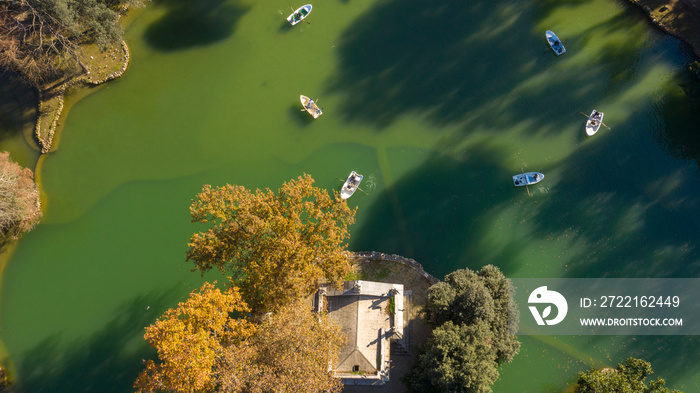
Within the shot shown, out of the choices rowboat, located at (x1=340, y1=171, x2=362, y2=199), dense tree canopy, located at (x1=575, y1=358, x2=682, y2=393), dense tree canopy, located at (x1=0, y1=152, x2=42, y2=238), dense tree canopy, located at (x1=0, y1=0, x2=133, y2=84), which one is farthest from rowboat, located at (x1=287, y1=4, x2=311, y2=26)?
dense tree canopy, located at (x1=575, y1=358, x2=682, y2=393)

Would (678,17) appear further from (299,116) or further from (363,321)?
(363,321)

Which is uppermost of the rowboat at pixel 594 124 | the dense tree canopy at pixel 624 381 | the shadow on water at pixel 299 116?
the shadow on water at pixel 299 116

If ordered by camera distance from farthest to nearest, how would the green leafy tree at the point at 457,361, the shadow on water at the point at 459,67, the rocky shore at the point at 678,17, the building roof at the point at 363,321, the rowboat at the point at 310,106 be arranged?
the rocky shore at the point at 678,17, the shadow on water at the point at 459,67, the rowboat at the point at 310,106, the building roof at the point at 363,321, the green leafy tree at the point at 457,361

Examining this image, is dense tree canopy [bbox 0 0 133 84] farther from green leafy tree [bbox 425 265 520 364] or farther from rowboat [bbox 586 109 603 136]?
rowboat [bbox 586 109 603 136]

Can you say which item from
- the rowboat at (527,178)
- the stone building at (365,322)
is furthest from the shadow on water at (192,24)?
the rowboat at (527,178)

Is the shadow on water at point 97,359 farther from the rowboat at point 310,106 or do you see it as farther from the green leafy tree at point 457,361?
the green leafy tree at point 457,361
